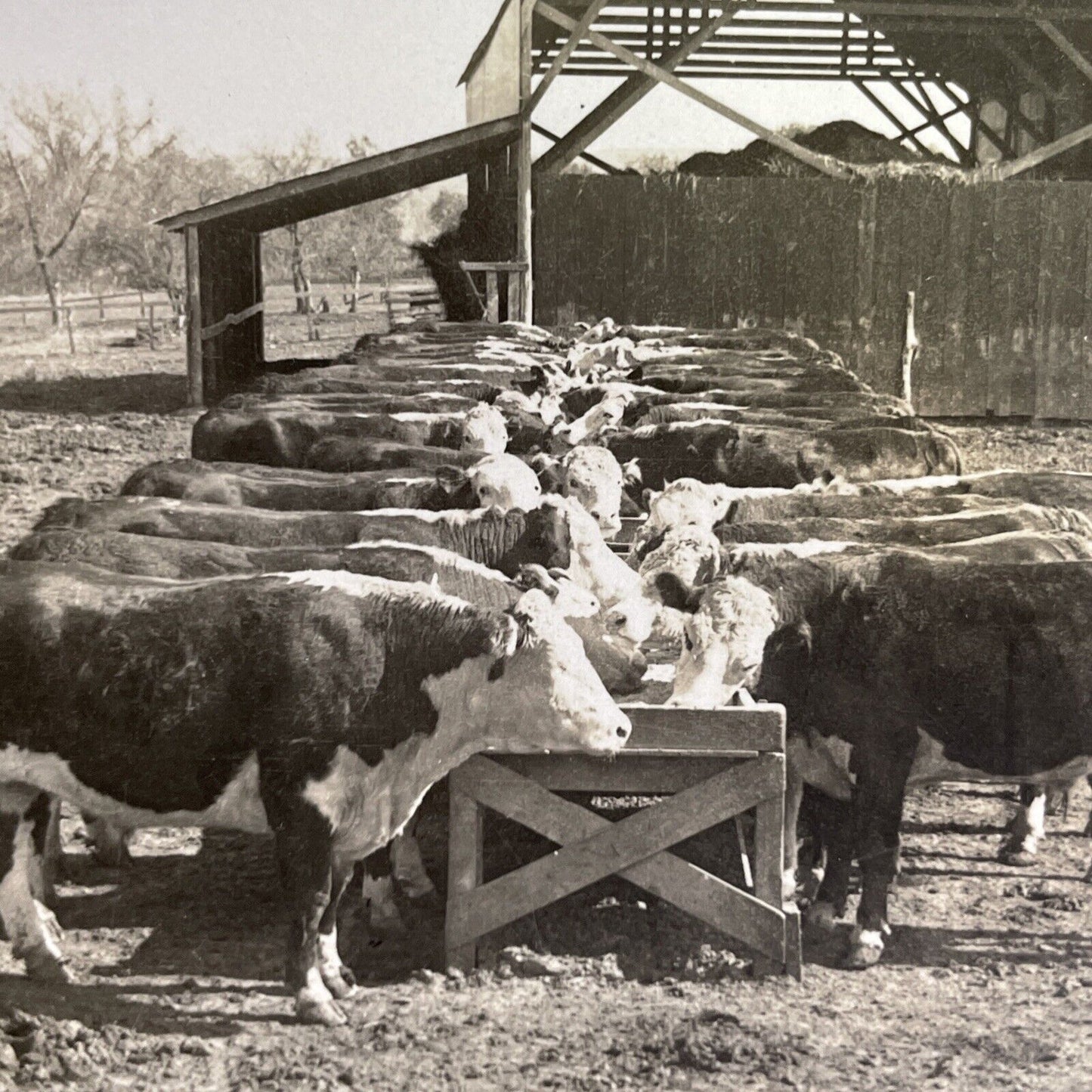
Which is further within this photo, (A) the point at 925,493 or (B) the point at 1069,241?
(B) the point at 1069,241

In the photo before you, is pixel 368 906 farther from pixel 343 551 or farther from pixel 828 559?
pixel 828 559

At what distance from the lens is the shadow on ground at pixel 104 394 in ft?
39.4

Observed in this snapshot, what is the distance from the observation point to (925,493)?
8.02 metres

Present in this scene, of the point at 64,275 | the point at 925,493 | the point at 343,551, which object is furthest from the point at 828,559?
the point at 64,275

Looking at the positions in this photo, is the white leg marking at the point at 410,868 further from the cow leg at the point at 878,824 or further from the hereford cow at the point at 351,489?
the hereford cow at the point at 351,489

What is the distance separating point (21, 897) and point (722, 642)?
8.36 ft

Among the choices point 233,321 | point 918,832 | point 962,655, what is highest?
point 233,321

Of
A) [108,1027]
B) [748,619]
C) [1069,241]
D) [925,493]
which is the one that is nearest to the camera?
[108,1027]

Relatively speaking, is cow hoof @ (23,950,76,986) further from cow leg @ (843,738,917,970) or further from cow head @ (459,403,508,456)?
cow head @ (459,403,508,456)

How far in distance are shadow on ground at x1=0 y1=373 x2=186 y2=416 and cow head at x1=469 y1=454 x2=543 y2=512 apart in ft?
13.5

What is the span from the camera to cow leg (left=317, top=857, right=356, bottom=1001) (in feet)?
15.6

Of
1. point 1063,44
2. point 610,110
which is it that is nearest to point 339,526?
point 1063,44

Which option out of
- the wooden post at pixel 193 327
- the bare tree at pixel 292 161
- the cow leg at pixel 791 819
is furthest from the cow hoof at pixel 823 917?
the wooden post at pixel 193 327

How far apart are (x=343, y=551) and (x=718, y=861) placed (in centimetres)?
202
